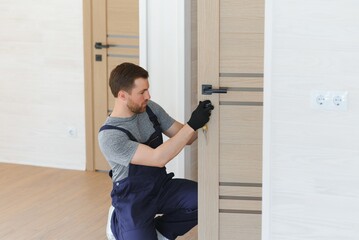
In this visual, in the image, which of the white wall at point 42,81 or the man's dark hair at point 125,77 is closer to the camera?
the man's dark hair at point 125,77

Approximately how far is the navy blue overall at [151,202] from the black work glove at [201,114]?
44 cm

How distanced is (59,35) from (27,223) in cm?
166

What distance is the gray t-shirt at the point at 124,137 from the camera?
176 inches

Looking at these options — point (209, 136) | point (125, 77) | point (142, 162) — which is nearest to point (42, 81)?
point (125, 77)

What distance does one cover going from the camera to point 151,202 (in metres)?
4.64

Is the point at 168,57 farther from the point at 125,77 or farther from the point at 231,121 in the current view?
the point at 231,121
